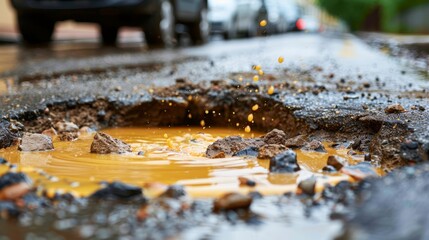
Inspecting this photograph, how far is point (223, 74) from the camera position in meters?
4.55

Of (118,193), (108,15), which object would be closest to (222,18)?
(108,15)

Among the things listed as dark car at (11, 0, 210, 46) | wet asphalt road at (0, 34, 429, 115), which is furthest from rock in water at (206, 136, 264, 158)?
dark car at (11, 0, 210, 46)

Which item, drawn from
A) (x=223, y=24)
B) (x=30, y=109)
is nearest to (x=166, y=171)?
(x=30, y=109)

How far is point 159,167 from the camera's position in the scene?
2287mm

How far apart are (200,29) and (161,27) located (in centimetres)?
317

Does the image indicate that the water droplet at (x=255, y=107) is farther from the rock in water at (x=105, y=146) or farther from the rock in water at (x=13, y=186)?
the rock in water at (x=13, y=186)

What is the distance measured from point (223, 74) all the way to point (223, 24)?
12.6m

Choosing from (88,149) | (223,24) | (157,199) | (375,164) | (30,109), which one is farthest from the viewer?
(223,24)

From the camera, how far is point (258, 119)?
3.36m

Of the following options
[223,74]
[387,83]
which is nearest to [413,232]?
[387,83]

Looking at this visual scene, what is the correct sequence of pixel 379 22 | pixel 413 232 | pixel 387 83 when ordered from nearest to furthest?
pixel 413 232, pixel 387 83, pixel 379 22

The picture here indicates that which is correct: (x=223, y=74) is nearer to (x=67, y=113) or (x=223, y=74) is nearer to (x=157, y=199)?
(x=67, y=113)

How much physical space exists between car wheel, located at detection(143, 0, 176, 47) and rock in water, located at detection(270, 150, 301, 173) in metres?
7.06

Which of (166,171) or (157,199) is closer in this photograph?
(157,199)
